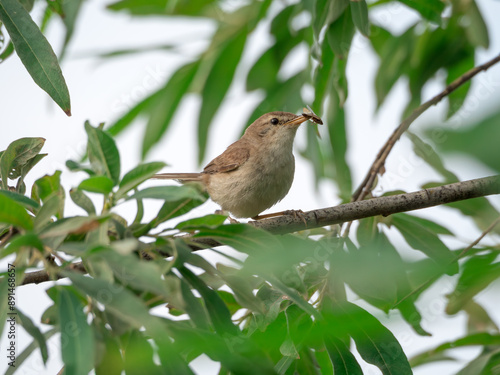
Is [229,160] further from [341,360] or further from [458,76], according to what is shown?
[341,360]

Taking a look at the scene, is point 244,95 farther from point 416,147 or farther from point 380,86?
point 416,147

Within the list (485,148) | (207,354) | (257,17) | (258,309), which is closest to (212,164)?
(257,17)

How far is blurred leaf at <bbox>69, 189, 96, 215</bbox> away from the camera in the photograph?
1446mm

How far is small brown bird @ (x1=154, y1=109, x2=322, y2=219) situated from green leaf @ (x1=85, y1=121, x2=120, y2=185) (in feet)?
6.52

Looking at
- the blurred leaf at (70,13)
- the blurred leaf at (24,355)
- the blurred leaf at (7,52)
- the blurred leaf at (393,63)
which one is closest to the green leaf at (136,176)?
the blurred leaf at (24,355)

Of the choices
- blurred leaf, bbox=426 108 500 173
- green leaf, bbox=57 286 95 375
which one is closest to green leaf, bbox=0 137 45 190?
green leaf, bbox=57 286 95 375

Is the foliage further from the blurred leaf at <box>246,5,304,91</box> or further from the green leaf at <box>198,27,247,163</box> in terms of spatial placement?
the green leaf at <box>198,27,247,163</box>

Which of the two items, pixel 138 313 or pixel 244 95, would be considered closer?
pixel 138 313

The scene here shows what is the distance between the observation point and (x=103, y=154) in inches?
57.4

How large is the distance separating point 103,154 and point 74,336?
0.49 meters

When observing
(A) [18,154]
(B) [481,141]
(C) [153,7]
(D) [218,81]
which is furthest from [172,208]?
(C) [153,7]

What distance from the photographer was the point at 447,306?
2.64 metres

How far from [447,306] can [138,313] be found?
1.95 metres

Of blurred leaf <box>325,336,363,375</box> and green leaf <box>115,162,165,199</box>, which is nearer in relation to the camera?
green leaf <box>115,162,165,199</box>
